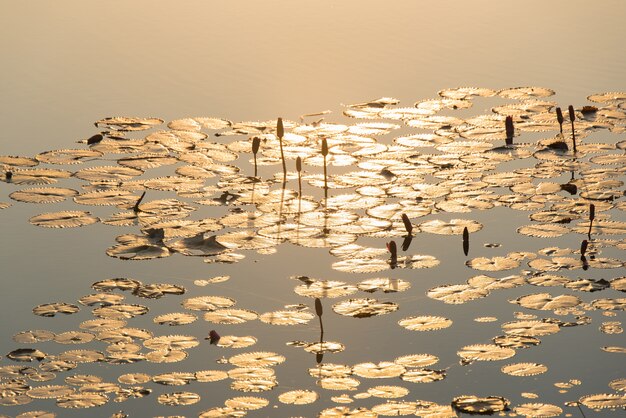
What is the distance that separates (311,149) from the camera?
11.9m

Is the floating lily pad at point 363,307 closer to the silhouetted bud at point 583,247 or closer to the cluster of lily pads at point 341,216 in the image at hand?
the cluster of lily pads at point 341,216

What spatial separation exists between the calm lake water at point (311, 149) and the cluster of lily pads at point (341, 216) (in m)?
0.05

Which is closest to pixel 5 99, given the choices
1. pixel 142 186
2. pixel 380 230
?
pixel 142 186

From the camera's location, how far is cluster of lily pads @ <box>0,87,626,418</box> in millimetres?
7961

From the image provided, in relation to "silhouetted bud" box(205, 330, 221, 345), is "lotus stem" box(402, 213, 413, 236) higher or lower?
higher

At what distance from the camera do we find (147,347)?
27.3 feet

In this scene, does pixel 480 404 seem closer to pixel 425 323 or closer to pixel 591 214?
pixel 425 323

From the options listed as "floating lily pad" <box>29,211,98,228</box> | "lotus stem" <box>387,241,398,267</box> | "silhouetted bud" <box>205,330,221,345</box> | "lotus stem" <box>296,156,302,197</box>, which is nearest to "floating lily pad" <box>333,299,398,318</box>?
"lotus stem" <box>387,241,398,267</box>

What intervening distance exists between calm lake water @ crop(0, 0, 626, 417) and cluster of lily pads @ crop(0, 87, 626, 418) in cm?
5

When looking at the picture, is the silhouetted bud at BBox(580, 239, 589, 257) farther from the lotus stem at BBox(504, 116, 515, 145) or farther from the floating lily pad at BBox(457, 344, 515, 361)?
the lotus stem at BBox(504, 116, 515, 145)

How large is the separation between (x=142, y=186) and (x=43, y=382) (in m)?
3.54

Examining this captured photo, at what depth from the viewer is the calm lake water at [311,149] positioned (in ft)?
26.8

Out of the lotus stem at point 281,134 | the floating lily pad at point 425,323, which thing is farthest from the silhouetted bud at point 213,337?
the lotus stem at point 281,134

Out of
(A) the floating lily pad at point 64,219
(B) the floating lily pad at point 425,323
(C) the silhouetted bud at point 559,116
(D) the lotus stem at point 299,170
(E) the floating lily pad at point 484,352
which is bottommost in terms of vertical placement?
(E) the floating lily pad at point 484,352
